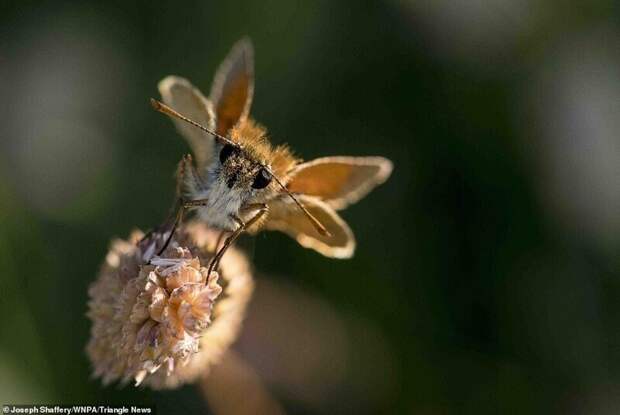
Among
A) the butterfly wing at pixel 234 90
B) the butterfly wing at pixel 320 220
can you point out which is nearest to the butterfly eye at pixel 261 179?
the butterfly wing at pixel 320 220

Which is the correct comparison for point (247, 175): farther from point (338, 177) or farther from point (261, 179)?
point (338, 177)

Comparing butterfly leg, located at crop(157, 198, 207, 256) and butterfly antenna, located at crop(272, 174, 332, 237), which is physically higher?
butterfly antenna, located at crop(272, 174, 332, 237)

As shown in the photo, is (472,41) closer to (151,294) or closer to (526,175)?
(526,175)

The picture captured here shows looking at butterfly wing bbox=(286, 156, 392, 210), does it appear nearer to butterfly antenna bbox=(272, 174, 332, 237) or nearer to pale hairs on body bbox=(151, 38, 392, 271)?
pale hairs on body bbox=(151, 38, 392, 271)

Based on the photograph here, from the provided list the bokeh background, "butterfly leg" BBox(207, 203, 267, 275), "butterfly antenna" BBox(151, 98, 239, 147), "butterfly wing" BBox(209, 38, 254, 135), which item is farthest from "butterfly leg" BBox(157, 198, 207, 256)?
the bokeh background

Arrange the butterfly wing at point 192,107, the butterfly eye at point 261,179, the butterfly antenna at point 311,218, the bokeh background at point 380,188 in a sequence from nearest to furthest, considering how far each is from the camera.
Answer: the butterfly eye at point 261,179 < the butterfly antenna at point 311,218 < the butterfly wing at point 192,107 < the bokeh background at point 380,188

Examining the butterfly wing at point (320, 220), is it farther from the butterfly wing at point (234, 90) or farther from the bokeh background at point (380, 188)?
the bokeh background at point (380, 188)

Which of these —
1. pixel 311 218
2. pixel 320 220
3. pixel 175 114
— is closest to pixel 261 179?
pixel 311 218
